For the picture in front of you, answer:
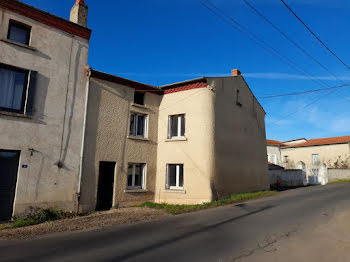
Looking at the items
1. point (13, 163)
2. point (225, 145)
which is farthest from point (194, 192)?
point (13, 163)

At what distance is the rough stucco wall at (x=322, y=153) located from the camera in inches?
1430

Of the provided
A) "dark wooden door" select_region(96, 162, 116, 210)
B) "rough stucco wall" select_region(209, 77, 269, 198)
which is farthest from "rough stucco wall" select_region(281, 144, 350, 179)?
"dark wooden door" select_region(96, 162, 116, 210)

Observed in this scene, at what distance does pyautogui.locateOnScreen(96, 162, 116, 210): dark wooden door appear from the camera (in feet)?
41.9

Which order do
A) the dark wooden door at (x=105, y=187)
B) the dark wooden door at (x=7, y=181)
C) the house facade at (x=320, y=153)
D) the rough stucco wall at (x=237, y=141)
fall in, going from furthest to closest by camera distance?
1. the house facade at (x=320, y=153)
2. the rough stucco wall at (x=237, y=141)
3. the dark wooden door at (x=105, y=187)
4. the dark wooden door at (x=7, y=181)

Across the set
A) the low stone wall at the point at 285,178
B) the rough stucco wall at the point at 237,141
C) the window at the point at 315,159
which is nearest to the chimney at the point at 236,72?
the rough stucco wall at the point at 237,141

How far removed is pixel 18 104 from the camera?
10.6m

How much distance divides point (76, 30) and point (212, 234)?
1135 cm

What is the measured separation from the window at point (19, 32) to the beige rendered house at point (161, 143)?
307 cm

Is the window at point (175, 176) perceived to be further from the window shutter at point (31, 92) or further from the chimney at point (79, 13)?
the chimney at point (79, 13)

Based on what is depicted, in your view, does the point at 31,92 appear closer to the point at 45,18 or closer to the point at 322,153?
the point at 45,18

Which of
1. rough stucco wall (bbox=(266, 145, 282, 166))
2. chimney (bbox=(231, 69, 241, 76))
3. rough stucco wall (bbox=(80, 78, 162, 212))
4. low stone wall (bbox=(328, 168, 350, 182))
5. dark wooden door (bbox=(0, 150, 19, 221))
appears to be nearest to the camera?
dark wooden door (bbox=(0, 150, 19, 221))

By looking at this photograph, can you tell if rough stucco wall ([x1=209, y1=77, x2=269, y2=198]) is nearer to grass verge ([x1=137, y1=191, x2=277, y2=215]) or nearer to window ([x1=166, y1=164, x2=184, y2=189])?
grass verge ([x1=137, y1=191, x2=277, y2=215])

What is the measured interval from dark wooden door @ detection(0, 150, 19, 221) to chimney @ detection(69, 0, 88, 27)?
7335 millimetres

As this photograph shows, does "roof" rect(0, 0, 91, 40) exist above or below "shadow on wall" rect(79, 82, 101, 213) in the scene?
above
